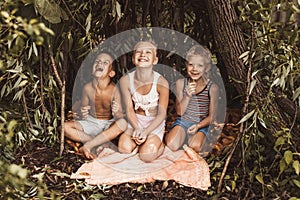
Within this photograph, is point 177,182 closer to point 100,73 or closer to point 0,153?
point 100,73

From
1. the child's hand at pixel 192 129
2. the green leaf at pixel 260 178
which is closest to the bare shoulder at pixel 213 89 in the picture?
the child's hand at pixel 192 129

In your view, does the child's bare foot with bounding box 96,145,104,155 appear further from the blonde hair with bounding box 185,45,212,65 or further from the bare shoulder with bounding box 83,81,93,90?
the blonde hair with bounding box 185,45,212,65

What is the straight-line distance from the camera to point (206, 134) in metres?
1.79

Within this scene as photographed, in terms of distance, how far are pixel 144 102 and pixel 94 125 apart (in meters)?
0.21

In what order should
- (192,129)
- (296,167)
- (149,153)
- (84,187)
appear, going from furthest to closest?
1. (192,129)
2. (149,153)
3. (84,187)
4. (296,167)

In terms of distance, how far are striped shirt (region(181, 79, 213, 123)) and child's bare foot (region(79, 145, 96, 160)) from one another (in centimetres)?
35

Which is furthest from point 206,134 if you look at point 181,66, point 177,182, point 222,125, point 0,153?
point 0,153

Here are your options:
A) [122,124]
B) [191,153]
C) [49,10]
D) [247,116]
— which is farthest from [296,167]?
[49,10]

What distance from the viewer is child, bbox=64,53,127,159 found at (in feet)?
5.80

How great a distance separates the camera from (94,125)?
1.82 meters

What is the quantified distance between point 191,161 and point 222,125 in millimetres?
222

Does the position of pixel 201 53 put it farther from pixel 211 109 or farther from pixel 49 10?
pixel 49 10

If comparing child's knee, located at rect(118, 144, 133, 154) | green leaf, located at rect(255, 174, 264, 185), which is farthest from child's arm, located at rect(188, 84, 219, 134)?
green leaf, located at rect(255, 174, 264, 185)

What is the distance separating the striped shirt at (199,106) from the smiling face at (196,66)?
0.18 ft
